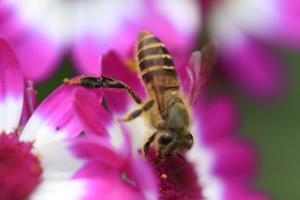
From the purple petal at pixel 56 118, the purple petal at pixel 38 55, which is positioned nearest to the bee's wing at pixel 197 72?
the purple petal at pixel 56 118

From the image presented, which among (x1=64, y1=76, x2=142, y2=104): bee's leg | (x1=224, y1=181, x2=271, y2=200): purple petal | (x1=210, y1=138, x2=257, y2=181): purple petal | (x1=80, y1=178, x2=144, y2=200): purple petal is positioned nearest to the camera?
(x1=80, y1=178, x2=144, y2=200): purple petal

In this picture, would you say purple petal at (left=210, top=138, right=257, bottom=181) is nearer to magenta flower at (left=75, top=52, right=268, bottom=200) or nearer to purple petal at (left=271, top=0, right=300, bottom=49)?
magenta flower at (left=75, top=52, right=268, bottom=200)

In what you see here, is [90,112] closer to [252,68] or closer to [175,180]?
[175,180]

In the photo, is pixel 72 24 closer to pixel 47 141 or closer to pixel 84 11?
pixel 84 11

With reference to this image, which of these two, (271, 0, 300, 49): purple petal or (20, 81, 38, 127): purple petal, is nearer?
(20, 81, 38, 127): purple petal

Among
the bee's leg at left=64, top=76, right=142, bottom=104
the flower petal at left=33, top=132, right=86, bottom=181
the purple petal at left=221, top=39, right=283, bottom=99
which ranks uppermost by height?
the purple petal at left=221, top=39, right=283, bottom=99

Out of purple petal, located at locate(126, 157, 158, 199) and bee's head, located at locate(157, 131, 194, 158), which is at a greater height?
bee's head, located at locate(157, 131, 194, 158)

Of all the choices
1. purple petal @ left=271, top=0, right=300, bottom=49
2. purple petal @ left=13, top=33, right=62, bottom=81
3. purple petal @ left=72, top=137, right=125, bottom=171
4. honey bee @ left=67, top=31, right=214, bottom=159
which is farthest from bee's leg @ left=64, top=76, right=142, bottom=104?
purple petal @ left=271, top=0, right=300, bottom=49
